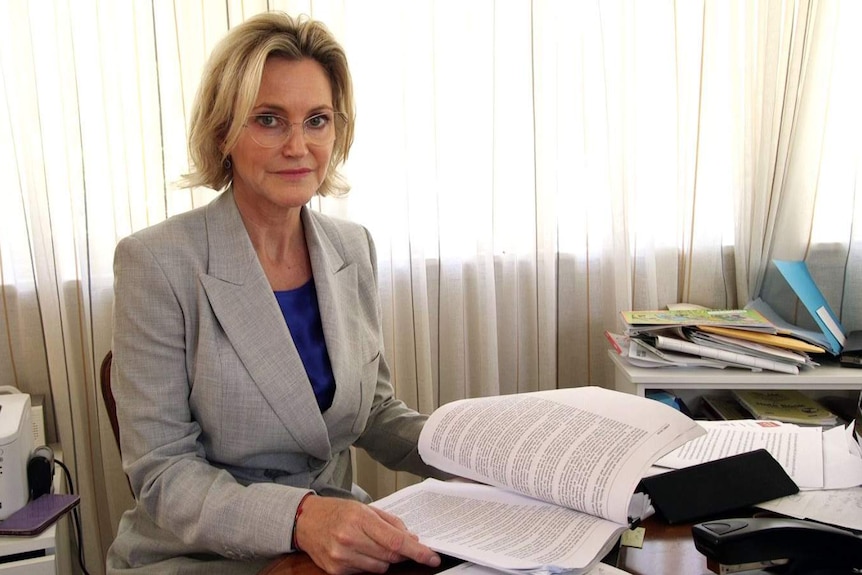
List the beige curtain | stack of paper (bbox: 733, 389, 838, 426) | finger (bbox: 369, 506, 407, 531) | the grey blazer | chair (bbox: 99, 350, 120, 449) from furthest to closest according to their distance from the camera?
the beige curtain < stack of paper (bbox: 733, 389, 838, 426) < chair (bbox: 99, 350, 120, 449) < the grey blazer < finger (bbox: 369, 506, 407, 531)

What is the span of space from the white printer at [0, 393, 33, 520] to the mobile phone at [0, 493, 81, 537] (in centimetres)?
2

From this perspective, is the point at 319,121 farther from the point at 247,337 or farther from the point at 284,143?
the point at 247,337

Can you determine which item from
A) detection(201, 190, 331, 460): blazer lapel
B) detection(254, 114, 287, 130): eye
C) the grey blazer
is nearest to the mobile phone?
the grey blazer

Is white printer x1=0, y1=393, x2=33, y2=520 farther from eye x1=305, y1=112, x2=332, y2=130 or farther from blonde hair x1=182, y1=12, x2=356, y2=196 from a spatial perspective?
eye x1=305, y1=112, x2=332, y2=130

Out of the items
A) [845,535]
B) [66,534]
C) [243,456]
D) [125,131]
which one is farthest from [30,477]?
[845,535]

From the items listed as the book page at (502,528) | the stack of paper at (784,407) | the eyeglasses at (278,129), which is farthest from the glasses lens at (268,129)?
the stack of paper at (784,407)

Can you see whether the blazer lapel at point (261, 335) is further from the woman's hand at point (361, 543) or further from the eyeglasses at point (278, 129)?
the woman's hand at point (361, 543)

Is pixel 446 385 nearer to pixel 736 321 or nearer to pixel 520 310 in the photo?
pixel 520 310

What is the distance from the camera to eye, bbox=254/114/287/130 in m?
1.33

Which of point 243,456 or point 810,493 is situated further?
point 243,456

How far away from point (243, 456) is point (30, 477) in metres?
0.64

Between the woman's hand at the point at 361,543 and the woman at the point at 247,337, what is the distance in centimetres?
10

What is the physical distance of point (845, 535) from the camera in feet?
2.64

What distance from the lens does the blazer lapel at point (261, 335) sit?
1245 millimetres
